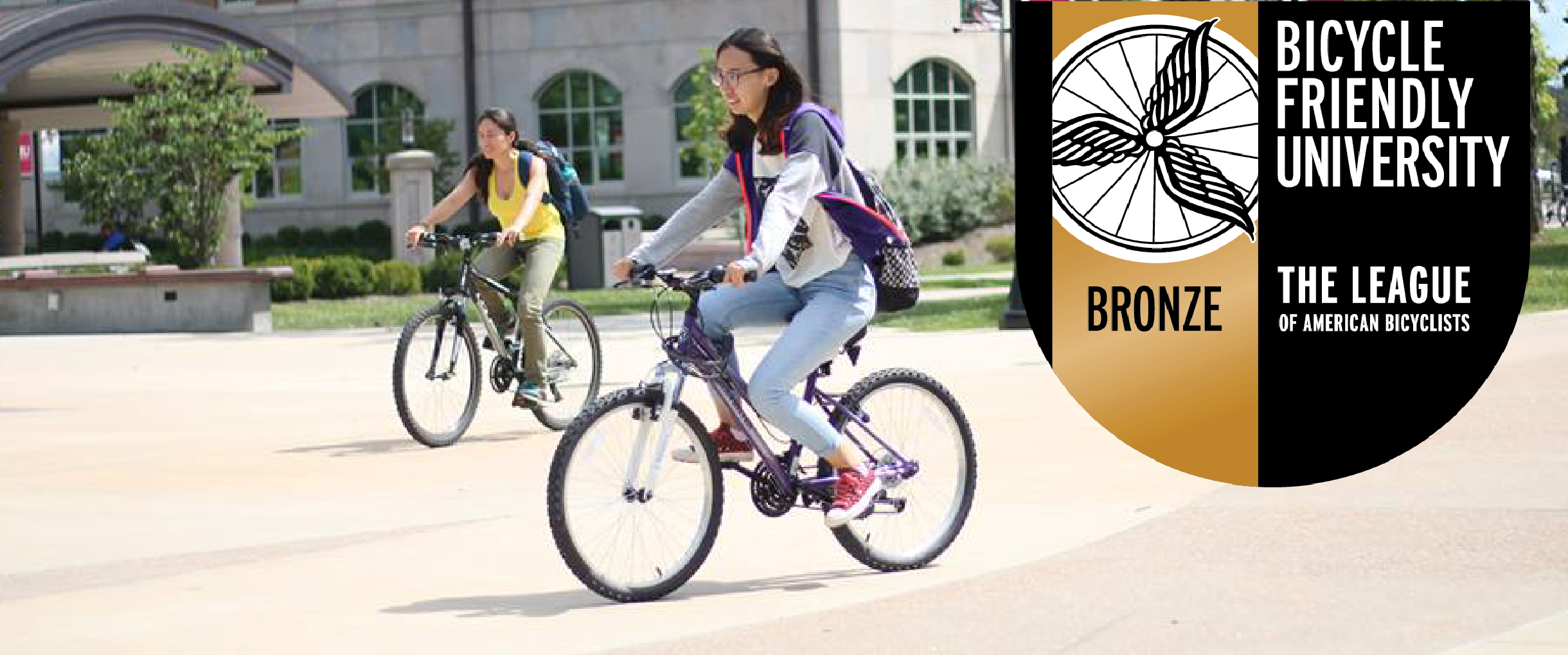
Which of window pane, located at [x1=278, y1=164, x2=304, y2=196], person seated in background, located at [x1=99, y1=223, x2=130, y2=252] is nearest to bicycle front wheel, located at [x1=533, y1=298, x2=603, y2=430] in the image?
person seated in background, located at [x1=99, y1=223, x2=130, y2=252]

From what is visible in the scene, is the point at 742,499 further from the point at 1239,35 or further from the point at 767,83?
the point at 1239,35

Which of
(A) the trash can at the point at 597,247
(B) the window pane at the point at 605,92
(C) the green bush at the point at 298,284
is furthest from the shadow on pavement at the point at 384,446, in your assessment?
(B) the window pane at the point at 605,92

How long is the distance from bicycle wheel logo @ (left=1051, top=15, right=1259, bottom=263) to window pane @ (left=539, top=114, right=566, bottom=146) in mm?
10865

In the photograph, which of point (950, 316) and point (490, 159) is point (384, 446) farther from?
point (950, 316)

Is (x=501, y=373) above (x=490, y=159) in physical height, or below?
below

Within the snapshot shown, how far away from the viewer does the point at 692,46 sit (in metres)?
50.2

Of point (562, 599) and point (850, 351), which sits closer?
point (562, 599)

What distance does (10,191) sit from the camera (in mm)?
38531

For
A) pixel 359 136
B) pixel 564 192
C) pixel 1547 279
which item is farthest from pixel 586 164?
pixel 564 192

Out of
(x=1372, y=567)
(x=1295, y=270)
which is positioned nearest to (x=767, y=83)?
(x=1372, y=567)

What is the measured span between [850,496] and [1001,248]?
3813cm

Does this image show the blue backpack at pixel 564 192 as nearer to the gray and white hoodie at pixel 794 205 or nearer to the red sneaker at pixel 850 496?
the gray and white hoodie at pixel 794 205

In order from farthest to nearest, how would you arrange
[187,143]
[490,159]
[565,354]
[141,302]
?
[187,143]
[141,302]
[565,354]
[490,159]

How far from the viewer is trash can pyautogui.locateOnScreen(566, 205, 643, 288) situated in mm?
39094
